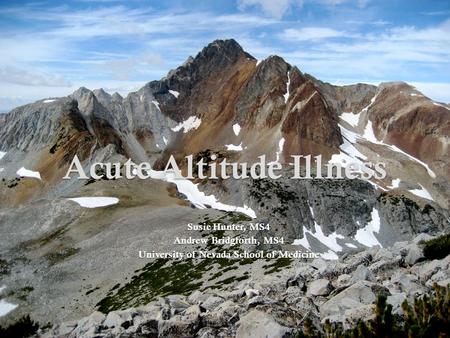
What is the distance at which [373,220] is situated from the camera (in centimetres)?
16788

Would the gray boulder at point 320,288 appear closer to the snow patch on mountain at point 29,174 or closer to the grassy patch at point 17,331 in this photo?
the grassy patch at point 17,331

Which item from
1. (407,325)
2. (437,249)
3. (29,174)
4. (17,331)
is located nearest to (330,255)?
(437,249)

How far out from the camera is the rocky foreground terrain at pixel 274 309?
21.2m

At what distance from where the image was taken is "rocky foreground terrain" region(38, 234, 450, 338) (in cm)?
2122

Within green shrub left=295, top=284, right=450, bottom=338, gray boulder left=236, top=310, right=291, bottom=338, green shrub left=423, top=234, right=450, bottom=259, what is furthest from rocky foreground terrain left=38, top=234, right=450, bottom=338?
green shrub left=295, top=284, right=450, bottom=338

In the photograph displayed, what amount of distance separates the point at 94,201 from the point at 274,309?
95636 millimetres

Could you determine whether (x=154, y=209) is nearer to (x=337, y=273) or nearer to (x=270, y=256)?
(x=270, y=256)

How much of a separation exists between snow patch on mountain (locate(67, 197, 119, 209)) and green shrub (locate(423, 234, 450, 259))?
8529 cm

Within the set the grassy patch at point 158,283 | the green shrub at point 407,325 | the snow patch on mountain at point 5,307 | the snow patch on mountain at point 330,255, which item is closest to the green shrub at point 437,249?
the green shrub at point 407,325

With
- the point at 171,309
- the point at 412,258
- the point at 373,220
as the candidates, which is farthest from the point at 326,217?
the point at 171,309

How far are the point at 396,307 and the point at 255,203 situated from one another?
455 feet

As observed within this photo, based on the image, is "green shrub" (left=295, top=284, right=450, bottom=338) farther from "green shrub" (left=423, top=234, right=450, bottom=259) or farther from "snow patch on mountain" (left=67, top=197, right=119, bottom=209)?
"snow patch on mountain" (left=67, top=197, right=119, bottom=209)

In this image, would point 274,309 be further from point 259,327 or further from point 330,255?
point 330,255

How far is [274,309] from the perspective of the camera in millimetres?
22578
